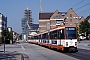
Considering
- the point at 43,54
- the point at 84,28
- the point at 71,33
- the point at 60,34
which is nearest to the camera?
the point at 43,54

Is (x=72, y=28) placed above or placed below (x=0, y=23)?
below

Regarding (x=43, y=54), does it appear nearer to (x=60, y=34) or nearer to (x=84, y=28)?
(x=60, y=34)

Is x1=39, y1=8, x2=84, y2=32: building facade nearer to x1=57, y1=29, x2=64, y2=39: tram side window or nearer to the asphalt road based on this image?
the asphalt road

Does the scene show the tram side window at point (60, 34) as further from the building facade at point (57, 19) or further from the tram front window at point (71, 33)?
the building facade at point (57, 19)

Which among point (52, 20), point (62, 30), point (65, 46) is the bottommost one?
point (65, 46)

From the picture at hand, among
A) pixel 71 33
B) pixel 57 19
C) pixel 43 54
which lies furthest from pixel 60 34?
pixel 57 19


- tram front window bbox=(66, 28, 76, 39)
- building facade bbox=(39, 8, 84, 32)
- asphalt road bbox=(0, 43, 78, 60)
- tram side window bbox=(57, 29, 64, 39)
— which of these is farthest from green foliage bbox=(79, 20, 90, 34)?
tram front window bbox=(66, 28, 76, 39)

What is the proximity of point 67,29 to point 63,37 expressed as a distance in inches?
44.3

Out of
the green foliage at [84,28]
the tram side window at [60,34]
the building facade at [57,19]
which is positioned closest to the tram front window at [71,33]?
the tram side window at [60,34]

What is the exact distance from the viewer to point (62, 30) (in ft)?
102

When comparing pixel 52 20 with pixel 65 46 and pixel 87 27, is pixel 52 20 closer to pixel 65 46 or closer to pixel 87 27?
pixel 87 27

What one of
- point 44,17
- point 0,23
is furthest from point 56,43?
point 0,23

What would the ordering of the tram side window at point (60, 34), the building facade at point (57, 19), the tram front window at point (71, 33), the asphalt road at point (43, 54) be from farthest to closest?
the building facade at point (57, 19) → the tram side window at point (60, 34) → the tram front window at point (71, 33) → the asphalt road at point (43, 54)

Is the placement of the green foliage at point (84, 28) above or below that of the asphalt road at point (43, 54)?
above
